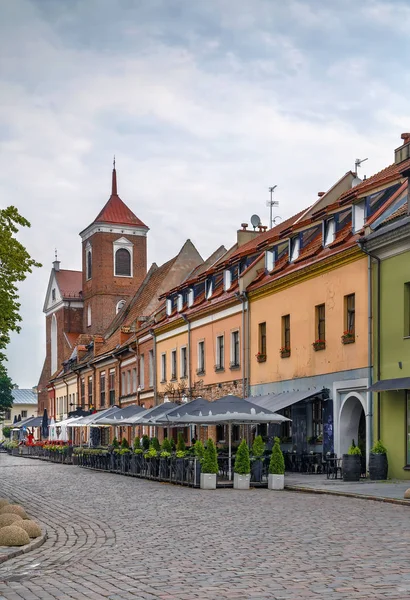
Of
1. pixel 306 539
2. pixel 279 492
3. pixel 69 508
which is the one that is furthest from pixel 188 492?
pixel 306 539

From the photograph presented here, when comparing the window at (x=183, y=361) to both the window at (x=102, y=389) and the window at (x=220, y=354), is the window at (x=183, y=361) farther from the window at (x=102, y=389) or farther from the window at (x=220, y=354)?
the window at (x=102, y=389)

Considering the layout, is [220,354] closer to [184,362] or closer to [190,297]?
[184,362]

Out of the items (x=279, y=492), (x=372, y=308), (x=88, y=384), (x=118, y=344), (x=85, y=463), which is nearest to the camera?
(x=279, y=492)

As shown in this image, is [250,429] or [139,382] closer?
[250,429]

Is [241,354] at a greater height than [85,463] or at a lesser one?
greater

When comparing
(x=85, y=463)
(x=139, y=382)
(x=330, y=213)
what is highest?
(x=330, y=213)

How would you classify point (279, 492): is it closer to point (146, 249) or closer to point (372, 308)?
point (372, 308)

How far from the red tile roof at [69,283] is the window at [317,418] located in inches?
2579

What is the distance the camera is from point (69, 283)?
9931 cm

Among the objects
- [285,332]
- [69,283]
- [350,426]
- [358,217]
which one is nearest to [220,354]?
[285,332]

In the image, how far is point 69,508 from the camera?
65.4 feet

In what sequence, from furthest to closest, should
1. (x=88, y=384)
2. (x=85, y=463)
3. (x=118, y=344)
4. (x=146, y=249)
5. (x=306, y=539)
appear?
1. (x=146, y=249)
2. (x=88, y=384)
3. (x=118, y=344)
4. (x=85, y=463)
5. (x=306, y=539)

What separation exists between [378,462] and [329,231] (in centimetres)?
869

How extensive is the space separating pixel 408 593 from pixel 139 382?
45.8 metres
